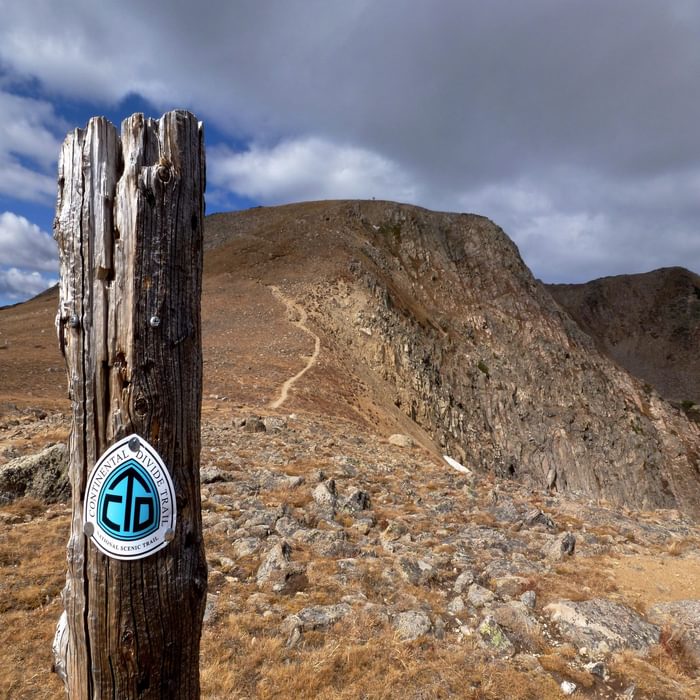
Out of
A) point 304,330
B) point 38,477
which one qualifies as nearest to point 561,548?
point 38,477

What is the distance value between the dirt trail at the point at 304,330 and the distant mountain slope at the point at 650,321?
90.9m

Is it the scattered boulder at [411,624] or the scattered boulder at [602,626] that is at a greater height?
the scattered boulder at [411,624]

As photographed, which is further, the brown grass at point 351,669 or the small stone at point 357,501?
the small stone at point 357,501

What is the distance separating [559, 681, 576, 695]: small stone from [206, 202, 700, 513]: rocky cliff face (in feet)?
65.9

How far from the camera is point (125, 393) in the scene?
2389 mm

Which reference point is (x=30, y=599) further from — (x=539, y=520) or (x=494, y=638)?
(x=539, y=520)

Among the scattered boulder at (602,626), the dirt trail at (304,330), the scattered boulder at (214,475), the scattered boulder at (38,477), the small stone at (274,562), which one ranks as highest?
the dirt trail at (304,330)

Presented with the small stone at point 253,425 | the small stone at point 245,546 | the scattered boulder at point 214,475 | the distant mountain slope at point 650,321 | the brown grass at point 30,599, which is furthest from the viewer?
the distant mountain slope at point 650,321

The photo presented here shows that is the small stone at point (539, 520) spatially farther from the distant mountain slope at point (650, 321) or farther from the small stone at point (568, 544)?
the distant mountain slope at point (650, 321)

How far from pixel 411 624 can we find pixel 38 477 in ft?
24.5

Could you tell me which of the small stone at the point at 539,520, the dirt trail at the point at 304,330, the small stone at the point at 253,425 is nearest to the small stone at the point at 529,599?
the small stone at the point at 539,520

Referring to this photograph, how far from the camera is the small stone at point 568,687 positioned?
516 cm

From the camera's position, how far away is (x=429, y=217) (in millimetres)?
Answer: 54938

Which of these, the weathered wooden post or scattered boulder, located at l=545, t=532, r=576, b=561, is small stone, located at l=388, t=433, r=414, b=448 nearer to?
scattered boulder, located at l=545, t=532, r=576, b=561
